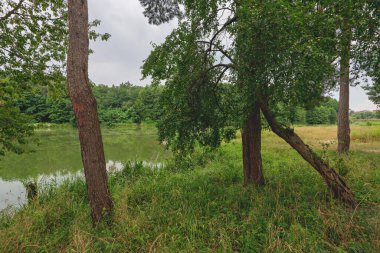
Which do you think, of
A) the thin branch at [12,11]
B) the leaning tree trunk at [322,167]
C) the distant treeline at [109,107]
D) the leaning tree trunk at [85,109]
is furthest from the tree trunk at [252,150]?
the distant treeline at [109,107]

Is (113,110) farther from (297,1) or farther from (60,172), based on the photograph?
(297,1)

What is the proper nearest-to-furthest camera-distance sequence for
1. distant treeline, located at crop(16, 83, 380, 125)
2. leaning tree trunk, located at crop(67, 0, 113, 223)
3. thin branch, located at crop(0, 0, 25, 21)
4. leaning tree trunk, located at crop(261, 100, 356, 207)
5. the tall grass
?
the tall grass
leaning tree trunk, located at crop(67, 0, 113, 223)
leaning tree trunk, located at crop(261, 100, 356, 207)
thin branch, located at crop(0, 0, 25, 21)
distant treeline, located at crop(16, 83, 380, 125)

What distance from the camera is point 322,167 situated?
5.82 metres

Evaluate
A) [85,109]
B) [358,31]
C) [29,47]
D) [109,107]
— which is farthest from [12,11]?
[109,107]

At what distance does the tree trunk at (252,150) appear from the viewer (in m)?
7.07

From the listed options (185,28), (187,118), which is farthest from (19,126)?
(185,28)

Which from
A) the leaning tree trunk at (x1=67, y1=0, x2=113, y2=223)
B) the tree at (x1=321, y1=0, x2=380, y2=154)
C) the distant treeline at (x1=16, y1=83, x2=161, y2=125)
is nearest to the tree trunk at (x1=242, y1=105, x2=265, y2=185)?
the tree at (x1=321, y1=0, x2=380, y2=154)

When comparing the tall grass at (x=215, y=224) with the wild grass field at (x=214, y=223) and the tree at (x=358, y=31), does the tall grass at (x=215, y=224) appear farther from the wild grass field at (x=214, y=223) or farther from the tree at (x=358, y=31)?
the tree at (x=358, y=31)

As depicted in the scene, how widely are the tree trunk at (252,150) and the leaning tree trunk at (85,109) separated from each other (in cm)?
395

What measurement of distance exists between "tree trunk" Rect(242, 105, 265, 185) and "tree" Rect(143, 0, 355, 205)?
0.09 ft

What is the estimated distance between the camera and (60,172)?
42.4ft

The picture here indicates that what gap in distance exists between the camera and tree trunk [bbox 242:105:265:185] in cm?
707

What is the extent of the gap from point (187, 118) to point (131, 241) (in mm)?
3568

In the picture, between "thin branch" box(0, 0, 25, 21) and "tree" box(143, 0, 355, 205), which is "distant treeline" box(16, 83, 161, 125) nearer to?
"thin branch" box(0, 0, 25, 21)
